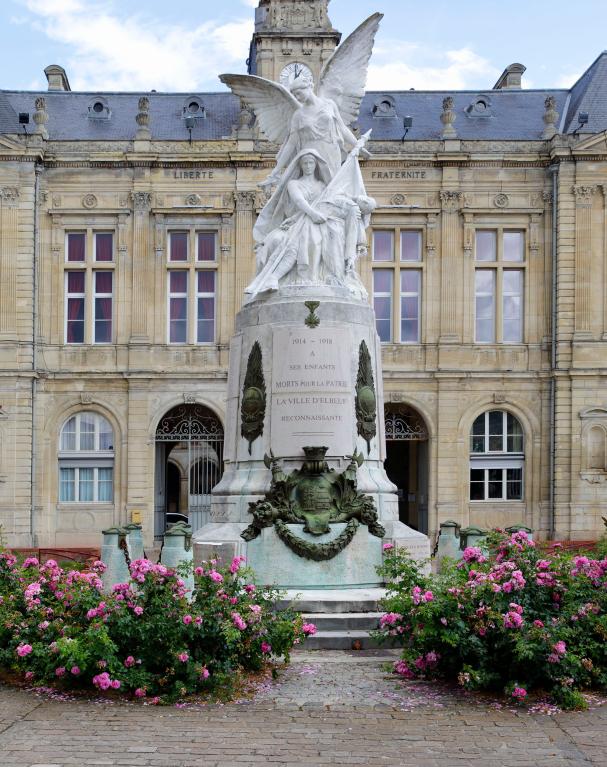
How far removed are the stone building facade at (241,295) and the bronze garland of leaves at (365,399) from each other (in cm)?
2354

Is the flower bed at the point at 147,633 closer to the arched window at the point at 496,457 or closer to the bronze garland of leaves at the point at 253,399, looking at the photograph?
the bronze garland of leaves at the point at 253,399

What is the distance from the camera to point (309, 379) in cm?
1371

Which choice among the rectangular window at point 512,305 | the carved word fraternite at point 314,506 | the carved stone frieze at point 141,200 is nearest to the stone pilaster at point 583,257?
the rectangular window at point 512,305

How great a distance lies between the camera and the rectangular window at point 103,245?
126 ft

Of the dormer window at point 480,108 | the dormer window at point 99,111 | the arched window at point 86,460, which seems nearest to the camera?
the arched window at point 86,460

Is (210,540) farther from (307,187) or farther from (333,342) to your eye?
(307,187)

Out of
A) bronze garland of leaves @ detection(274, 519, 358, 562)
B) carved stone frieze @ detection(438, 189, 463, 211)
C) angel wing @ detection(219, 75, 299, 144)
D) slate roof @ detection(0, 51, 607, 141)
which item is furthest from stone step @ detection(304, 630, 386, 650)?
slate roof @ detection(0, 51, 607, 141)

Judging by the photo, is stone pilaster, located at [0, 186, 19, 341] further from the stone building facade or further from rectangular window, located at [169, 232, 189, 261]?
rectangular window, located at [169, 232, 189, 261]

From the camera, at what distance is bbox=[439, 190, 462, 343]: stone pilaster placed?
125 ft

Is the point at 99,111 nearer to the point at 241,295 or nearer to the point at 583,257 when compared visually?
the point at 241,295

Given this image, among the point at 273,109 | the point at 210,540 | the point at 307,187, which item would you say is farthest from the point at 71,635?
the point at 273,109

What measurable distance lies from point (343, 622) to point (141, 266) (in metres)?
27.6

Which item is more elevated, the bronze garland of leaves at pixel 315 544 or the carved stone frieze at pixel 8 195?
the carved stone frieze at pixel 8 195

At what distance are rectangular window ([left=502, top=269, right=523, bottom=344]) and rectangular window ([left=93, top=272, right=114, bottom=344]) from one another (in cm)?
1303
